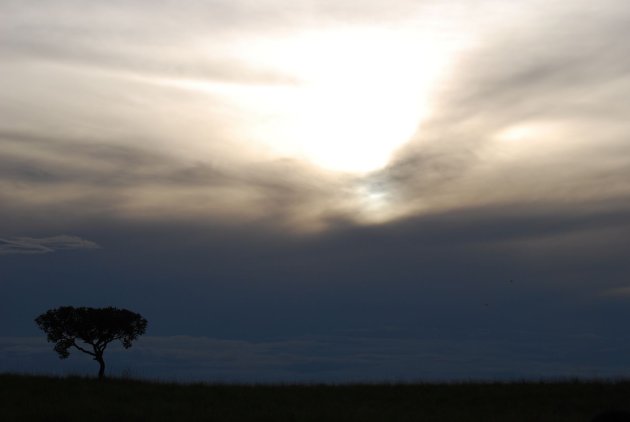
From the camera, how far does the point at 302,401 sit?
44.7m

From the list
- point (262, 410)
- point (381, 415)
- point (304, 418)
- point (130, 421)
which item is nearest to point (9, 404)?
point (130, 421)

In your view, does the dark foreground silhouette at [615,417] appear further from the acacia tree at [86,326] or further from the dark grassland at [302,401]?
the acacia tree at [86,326]

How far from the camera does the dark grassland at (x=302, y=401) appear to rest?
38.4 m

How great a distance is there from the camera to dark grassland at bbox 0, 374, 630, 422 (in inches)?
1512

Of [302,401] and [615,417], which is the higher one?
[302,401]

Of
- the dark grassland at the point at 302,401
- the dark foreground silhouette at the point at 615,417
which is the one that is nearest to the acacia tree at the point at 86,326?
the dark grassland at the point at 302,401

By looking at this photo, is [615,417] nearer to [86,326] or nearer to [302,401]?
[302,401]

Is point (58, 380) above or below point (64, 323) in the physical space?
below

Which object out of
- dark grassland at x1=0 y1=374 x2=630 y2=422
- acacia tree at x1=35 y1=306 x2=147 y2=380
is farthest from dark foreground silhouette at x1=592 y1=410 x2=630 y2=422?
acacia tree at x1=35 y1=306 x2=147 y2=380

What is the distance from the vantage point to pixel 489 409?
43094 millimetres

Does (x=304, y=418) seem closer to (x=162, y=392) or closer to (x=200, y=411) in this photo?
(x=200, y=411)

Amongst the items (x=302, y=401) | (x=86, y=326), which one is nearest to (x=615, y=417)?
(x=302, y=401)

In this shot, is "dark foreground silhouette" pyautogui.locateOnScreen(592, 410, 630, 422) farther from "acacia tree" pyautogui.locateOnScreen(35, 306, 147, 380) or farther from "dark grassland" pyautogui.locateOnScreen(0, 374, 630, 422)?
"acacia tree" pyautogui.locateOnScreen(35, 306, 147, 380)

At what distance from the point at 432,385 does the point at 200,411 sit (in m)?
17.6
